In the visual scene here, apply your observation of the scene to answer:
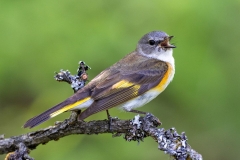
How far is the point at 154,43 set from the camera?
5.85 metres

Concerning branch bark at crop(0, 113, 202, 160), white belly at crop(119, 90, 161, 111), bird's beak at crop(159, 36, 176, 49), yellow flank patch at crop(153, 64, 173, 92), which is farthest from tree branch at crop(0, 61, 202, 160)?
bird's beak at crop(159, 36, 176, 49)

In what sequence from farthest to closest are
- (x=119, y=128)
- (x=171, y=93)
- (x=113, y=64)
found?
(x=171, y=93) → (x=113, y=64) → (x=119, y=128)

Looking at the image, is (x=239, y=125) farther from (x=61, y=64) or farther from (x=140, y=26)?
(x=61, y=64)

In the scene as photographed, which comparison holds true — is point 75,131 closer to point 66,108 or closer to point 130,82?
point 66,108

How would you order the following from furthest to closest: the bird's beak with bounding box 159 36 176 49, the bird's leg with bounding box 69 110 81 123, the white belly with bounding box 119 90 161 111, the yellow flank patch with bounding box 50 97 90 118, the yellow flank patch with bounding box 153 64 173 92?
the bird's beak with bounding box 159 36 176 49 → the yellow flank patch with bounding box 153 64 173 92 → the white belly with bounding box 119 90 161 111 → the yellow flank patch with bounding box 50 97 90 118 → the bird's leg with bounding box 69 110 81 123

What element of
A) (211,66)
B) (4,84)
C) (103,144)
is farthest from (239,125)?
(4,84)

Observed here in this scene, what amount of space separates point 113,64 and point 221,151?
1707 millimetres

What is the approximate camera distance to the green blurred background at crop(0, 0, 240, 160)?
575cm

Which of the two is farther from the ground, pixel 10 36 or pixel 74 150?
pixel 10 36

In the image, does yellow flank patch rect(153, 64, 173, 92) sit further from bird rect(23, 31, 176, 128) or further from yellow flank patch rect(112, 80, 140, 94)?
yellow flank patch rect(112, 80, 140, 94)

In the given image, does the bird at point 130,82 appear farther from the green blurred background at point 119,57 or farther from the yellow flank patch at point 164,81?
the green blurred background at point 119,57

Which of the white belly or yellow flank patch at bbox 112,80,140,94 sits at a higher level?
yellow flank patch at bbox 112,80,140,94

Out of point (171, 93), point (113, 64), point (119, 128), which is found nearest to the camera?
point (119, 128)

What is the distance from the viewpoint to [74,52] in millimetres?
5773
